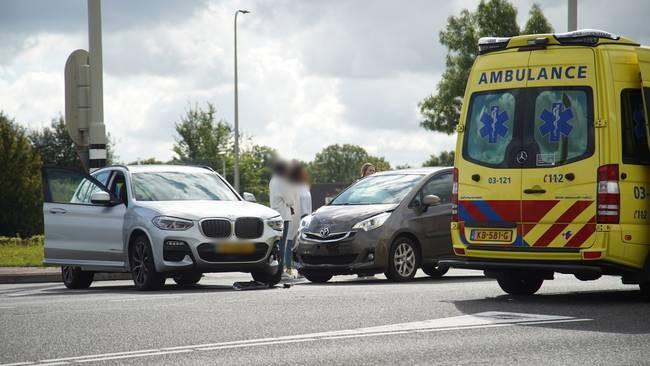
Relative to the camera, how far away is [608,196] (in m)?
11.6

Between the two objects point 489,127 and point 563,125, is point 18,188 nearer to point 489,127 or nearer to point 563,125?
point 489,127

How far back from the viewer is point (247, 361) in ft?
25.4

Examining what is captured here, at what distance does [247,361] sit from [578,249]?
5.09m

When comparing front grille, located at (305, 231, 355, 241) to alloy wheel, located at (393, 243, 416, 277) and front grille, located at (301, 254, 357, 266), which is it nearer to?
front grille, located at (301, 254, 357, 266)

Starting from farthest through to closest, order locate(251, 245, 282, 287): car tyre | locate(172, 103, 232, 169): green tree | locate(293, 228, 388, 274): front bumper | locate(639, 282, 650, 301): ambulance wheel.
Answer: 1. locate(172, 103, 232, 169): green tree
2. locate(293, 228, 388, 274): front bumper
3. locate(251, 245, 282, 287): car tyre
4. locate(639, 282, 650, 301): ambulance wheel

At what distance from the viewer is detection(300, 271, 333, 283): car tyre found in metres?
17.1

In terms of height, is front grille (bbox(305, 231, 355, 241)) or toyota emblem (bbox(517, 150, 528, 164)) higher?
toyota emblem (bbox(517, 150, 528, 164))

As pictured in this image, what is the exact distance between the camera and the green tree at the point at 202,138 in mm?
58156

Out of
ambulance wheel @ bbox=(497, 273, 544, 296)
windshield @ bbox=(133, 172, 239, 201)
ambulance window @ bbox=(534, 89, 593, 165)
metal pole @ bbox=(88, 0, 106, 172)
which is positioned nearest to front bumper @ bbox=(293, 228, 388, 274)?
windshield @ bbox=(133, 172, 239, 201)

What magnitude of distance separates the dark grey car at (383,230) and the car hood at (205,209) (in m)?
1.35

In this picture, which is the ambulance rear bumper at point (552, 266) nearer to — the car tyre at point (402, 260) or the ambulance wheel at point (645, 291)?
the ambulance wheel at point (645, 291)

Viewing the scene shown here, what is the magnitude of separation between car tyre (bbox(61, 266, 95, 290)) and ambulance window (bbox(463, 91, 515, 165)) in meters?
6.70

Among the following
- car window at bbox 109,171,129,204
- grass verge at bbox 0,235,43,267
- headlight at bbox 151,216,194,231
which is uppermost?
car window at bbox 109,171,129,204

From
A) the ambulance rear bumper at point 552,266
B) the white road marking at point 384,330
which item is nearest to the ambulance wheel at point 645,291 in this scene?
the ambulance rear bumper at point 552,266
